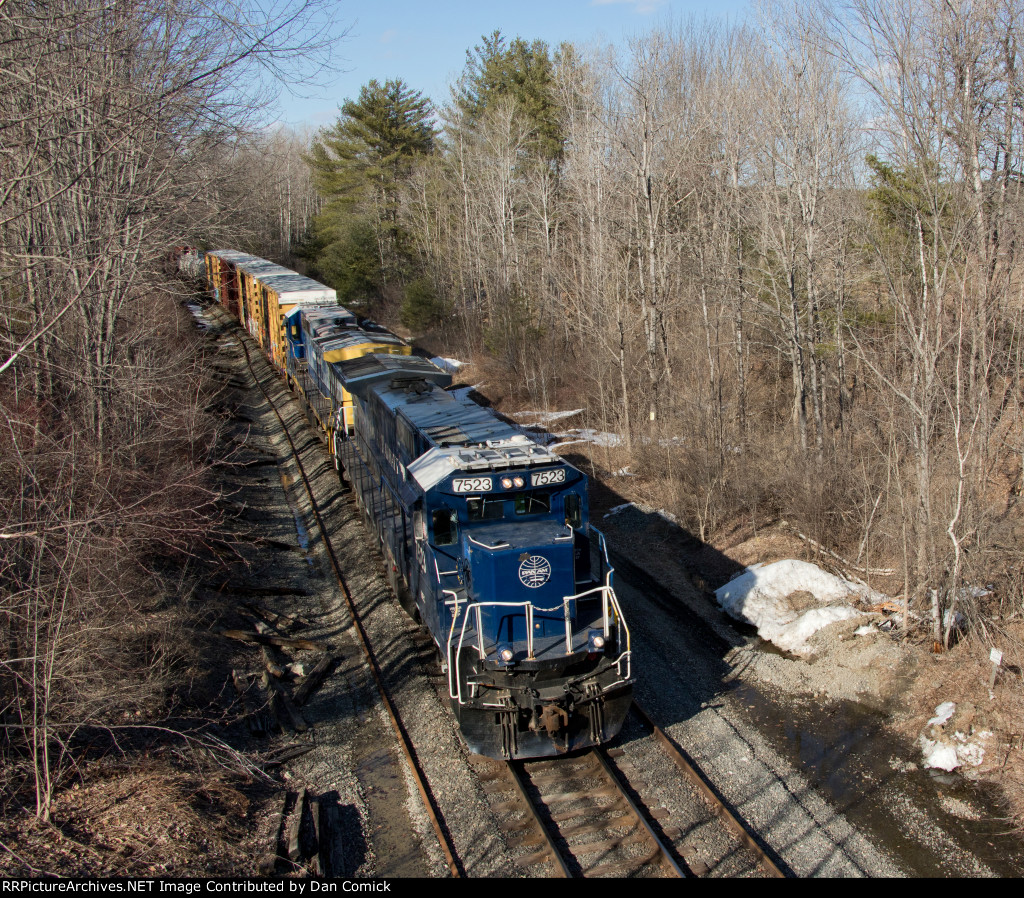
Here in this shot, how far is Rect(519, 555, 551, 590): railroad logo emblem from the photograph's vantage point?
9.05m

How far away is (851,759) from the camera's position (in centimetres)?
945

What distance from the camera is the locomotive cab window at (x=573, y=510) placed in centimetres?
1006

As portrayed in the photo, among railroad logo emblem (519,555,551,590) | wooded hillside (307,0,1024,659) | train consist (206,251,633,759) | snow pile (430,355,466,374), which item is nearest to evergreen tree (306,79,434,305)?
wooded hillside (307,0,1024,659)

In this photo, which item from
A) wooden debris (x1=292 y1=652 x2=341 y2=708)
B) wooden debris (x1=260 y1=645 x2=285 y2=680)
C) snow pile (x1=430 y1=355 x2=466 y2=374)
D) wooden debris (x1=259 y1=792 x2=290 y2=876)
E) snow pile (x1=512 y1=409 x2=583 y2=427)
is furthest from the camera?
snow pile (x1=430 y1=355 x2=466 y2=374)

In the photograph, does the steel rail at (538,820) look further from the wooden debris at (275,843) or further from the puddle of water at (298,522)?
the puddle of water at (298,522)

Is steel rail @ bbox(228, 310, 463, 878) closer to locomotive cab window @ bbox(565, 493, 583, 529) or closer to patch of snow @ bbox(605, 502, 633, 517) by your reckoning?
locomotive cab window @ bbox(565, 493, 583, 529)

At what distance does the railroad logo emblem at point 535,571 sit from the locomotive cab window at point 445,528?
1182 mm

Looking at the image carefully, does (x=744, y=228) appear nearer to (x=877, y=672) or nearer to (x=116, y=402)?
(x=877, y=672)

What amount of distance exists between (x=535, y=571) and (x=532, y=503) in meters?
1.11

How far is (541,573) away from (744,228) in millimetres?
18721

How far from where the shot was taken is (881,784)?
353 inches

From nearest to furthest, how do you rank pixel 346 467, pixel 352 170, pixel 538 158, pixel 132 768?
pixel 132 768 < pixel 346 467 < pixel 538 158 < pixel 352 170

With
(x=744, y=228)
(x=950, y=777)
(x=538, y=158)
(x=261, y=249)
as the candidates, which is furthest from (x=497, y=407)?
(x=261, y=249)

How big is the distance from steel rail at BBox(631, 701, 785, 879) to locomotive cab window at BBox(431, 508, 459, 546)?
338cm
